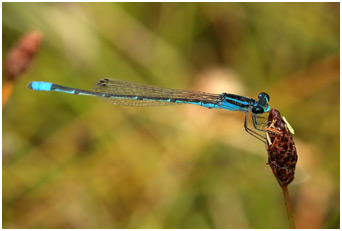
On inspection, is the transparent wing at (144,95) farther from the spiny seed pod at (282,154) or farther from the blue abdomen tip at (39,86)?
the spiny seed pod at (282,154)

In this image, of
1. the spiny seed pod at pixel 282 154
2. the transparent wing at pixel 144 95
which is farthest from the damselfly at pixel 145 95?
the spiny seed pod at pixel 282 154

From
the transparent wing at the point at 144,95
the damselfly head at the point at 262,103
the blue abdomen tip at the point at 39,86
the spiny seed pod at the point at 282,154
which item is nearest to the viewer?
the spiny seed pod at the point at 282,154

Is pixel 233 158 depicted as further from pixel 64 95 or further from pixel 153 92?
pixel 64 95

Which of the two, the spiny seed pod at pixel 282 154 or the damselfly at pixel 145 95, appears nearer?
the spiny seed pod at pixel 282 154

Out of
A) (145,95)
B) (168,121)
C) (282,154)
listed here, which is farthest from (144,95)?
(282,154)

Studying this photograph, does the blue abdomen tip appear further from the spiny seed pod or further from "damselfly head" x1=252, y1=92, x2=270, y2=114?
the spiny seed pod

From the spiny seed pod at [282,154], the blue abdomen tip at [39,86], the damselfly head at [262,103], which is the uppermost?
the blue abdomen tip at [39,86]

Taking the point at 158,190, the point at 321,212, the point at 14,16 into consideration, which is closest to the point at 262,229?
the point at 321,212

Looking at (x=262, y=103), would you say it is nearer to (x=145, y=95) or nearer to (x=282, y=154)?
(x=145, y=95)
